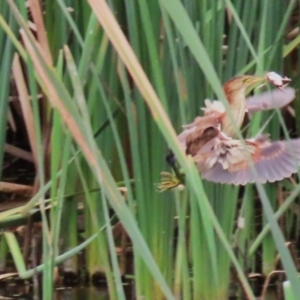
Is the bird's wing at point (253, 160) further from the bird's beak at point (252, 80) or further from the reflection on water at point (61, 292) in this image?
the reflection on water at point (61, 292)

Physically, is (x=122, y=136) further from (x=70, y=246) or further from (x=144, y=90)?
(x=144, y=90)

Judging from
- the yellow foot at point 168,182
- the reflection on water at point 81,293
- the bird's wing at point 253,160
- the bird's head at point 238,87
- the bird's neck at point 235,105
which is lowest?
the reflection on water at point 81,293

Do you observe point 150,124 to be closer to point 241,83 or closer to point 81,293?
point 241,83

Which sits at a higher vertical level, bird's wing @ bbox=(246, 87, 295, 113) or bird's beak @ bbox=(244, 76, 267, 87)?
bird's beak @ bbox=(244, 76, 267, 87)

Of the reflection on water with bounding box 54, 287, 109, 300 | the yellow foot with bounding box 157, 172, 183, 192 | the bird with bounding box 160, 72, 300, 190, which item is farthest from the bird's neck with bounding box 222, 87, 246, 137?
the reflection on water with bounding box 54, 287, 109, 300

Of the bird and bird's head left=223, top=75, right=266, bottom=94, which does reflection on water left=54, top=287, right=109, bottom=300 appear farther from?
bird's head left=223, top=75, right=266, bottom=94

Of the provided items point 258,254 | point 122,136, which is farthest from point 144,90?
point 258,254

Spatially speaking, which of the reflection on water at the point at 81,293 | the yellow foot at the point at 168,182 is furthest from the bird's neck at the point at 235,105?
the reflection on water at the point at 81,293
